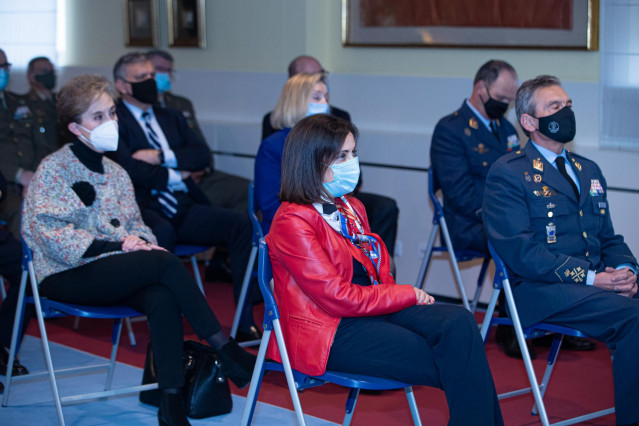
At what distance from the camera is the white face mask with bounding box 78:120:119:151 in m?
3.65

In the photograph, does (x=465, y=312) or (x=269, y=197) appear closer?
(x=465, y=312)

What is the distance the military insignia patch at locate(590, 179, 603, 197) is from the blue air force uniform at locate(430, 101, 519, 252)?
86 centimetres

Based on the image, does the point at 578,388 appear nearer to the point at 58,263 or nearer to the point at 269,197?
the point at 269,197

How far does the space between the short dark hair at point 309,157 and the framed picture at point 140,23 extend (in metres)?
4.59

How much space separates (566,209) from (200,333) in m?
1.56

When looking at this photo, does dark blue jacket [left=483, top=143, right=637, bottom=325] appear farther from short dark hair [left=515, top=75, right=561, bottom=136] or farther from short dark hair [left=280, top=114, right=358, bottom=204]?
short dark hair [left=280, top=114, right=358, bottom=204]

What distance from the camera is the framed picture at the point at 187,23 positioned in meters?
6.73

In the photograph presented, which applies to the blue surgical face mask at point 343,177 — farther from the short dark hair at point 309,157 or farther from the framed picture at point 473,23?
the framed picture at point 473,23

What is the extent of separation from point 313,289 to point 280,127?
197 centimetres

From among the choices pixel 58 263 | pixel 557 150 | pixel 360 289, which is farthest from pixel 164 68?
pixel 360 289

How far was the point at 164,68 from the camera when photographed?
5.98 metres

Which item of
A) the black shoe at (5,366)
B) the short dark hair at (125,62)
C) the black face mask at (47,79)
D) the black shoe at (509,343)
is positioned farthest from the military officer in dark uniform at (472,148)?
the black face mask at (47,79)

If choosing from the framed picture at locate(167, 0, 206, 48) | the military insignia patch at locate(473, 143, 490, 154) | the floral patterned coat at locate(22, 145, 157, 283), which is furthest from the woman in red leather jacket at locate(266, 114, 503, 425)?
the framed picture at locate(167, 0, 206, 48)

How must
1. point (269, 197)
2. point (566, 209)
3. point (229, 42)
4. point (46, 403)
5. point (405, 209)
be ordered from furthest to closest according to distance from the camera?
point (229, 42)
point (405, 209)
point (269, 197)
point (46, 403)
point (566, 209)
